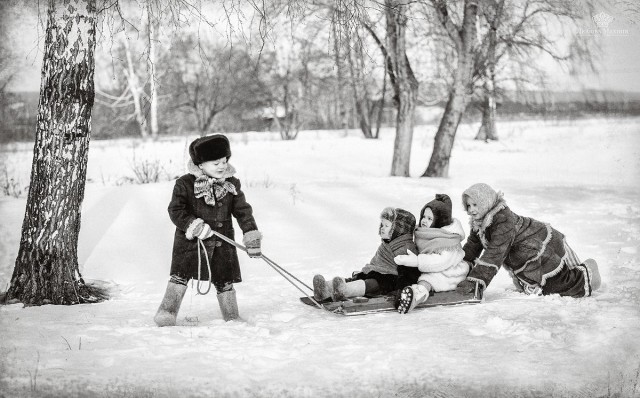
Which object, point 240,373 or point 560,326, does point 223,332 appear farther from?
point 560,326

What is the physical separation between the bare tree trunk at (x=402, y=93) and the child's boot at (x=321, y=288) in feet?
27.2

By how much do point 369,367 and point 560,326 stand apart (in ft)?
4.95

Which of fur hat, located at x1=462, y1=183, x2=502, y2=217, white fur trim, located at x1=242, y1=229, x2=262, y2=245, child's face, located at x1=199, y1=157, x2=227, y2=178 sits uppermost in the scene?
child's face, located at x1=199, y1=157, x2=227, y2=178

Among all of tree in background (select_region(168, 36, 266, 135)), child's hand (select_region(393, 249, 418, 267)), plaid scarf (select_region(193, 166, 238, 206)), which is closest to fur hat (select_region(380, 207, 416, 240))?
child's hand (select_region(393, 249, 418, 267))

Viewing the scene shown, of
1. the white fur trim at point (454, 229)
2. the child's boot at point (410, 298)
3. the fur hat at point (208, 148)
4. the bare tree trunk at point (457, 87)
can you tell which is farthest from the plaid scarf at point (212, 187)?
the bare tree trunk at point (457, 87)

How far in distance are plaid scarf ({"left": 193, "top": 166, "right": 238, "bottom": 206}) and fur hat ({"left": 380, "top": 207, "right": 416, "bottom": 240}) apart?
131 cm

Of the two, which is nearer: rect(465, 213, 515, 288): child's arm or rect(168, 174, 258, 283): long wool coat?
rect(168, 174, 258, 283): long wool coat

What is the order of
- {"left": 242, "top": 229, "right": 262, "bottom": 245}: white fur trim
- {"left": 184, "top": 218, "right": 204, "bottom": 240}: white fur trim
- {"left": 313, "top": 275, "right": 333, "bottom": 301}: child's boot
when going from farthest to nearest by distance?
{"left": 313, "top": 275, "right": 333, "bottom": 301}: child's boot < {"left": 242, "top": 229, "right": 262, "bottom": 245}: white fur trim < {"left": 184, "top": 218, "right": 204, "bottom": 240}: white fur trim

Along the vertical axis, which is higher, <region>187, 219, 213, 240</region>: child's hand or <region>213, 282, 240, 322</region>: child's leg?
<region>187, 219, 213, 240</region>: child's hand

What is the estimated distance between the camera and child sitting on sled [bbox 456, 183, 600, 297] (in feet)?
16.9

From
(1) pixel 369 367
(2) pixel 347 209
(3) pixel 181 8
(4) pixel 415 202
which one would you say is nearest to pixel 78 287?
(3) pixel 181 8

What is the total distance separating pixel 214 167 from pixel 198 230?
19.2 inches

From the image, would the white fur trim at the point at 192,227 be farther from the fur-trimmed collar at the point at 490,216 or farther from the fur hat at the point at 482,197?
the fur-trimmed collar at the point at 490,216

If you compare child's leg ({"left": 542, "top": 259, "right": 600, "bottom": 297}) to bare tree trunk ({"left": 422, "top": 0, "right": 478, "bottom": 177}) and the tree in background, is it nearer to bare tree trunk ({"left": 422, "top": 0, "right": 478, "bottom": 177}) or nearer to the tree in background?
bare tree trunk ({"left": 422, "top": 0, "right": 478, "bottom": 177})
